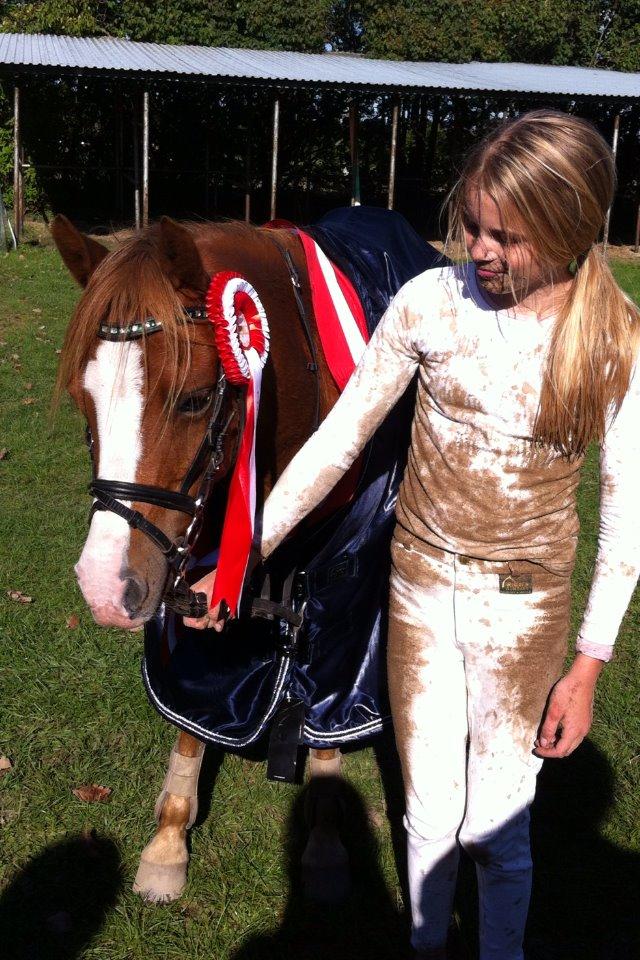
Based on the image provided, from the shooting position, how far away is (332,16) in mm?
26641

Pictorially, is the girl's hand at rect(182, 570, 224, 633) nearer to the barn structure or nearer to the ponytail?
the ponytail

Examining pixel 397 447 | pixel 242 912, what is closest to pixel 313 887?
pixel 242 912

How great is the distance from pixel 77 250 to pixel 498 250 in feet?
3.08

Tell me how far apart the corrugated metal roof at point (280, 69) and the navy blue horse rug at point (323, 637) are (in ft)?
44.1

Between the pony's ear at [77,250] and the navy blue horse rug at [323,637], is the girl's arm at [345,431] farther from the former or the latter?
the pony's ear at [77,250]

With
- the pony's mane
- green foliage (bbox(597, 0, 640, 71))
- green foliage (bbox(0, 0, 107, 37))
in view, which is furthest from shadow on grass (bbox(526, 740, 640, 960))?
green foliage (bbox(597, 0, 640, 71))

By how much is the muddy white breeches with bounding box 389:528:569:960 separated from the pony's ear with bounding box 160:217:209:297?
2.52 feet

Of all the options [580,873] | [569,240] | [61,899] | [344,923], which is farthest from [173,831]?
[569,240]

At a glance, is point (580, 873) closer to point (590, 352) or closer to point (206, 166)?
point (590, 352)

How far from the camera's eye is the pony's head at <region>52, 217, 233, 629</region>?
1.68 metres

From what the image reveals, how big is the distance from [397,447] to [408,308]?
57cm

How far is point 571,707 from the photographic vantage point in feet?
6.13

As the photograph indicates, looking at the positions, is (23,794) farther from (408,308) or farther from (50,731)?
(408,308)

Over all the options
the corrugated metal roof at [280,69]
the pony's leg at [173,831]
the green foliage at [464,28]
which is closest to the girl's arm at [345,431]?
the pony's leg at [173,831]
